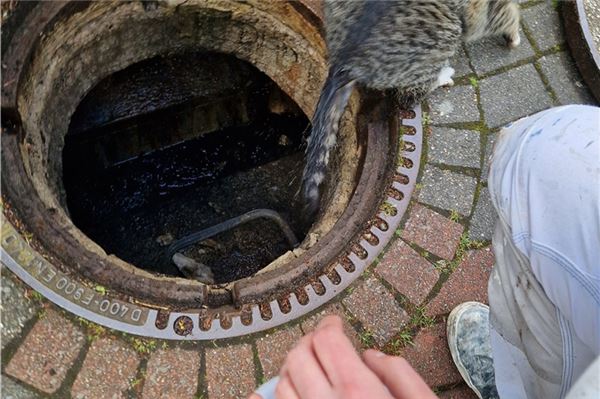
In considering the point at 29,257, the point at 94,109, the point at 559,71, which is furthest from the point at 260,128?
the point at 29,257

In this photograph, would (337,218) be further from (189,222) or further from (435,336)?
(189,222)

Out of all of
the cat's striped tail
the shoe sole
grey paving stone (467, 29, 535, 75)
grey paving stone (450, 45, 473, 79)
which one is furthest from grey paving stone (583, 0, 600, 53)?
the shoe sole

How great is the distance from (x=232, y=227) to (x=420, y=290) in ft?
6.13

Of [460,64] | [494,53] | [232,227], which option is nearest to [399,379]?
[460,64]

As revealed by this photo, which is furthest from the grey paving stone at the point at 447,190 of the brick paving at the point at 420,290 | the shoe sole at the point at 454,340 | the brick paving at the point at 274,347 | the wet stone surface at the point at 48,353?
the wet stone surface at the point at 48,353

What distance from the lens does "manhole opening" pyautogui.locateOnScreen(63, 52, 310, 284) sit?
14.3ft

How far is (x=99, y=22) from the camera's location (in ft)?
11.3

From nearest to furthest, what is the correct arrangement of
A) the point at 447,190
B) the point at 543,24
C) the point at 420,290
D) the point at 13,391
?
the point at 13,391 < the point at 420,290 < the point at 447,190 < the point at 543,24

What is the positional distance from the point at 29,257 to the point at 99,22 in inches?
58.4

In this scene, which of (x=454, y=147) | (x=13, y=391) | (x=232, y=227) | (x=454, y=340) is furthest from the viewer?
(x=232, y=227)

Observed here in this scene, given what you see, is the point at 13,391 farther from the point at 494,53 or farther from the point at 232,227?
the point at 494,53

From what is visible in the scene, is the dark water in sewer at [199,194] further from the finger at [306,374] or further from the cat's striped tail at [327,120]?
the finger at [306,374]

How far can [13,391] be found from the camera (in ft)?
7.89

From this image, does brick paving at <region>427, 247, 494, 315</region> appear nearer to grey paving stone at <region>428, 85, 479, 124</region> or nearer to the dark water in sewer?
grey paving stone at <region>428, 85, 479, 124</region>
